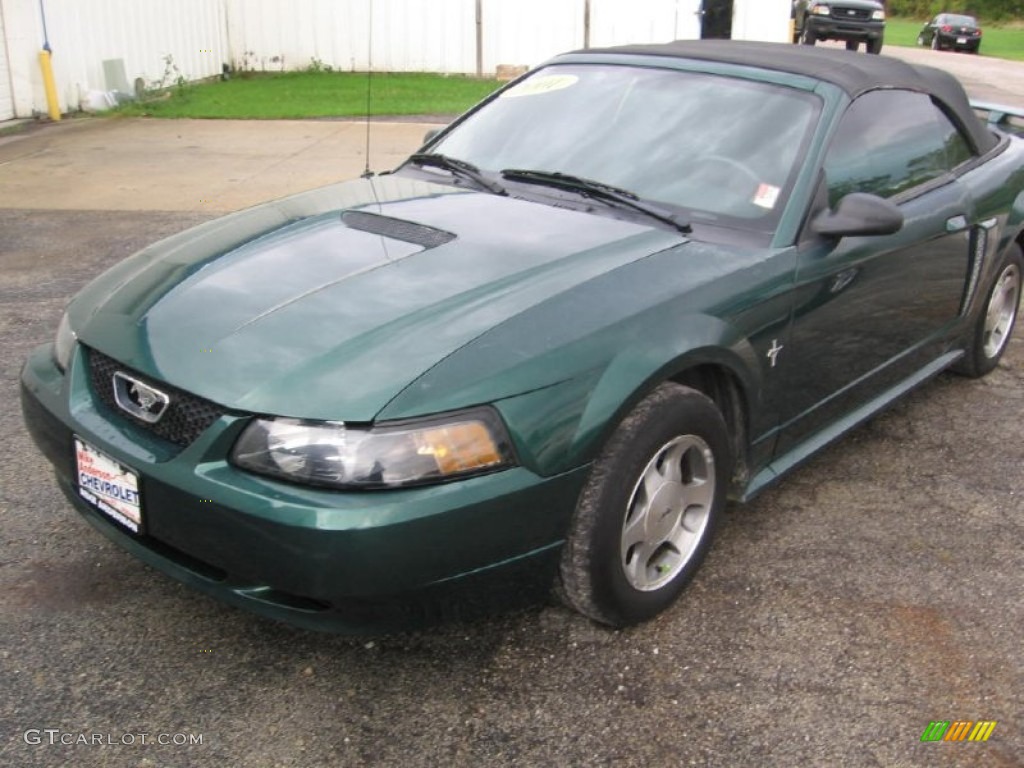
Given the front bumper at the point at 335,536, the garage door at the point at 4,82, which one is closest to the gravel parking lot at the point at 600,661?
the front bumper at the point at 335,536

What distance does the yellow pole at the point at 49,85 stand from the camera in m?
11.9

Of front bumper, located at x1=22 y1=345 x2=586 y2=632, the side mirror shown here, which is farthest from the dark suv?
front bumper, located at x1=22 y1=345 x2=586 y2=632

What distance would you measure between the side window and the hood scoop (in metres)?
1.27

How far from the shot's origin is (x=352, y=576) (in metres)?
2.17

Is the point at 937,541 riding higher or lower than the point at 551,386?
lower

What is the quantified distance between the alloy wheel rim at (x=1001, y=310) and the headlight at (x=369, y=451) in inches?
123

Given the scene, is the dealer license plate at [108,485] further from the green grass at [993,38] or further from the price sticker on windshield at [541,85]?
the green grass at [993,38]

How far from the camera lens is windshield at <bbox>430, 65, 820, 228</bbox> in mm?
3172

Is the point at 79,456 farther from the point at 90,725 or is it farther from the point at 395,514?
the point at 395,514

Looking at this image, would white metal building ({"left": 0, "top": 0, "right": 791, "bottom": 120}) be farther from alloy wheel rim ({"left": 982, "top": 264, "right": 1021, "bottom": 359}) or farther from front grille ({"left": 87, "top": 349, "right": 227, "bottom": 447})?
front grille ({"left": 87, "top": 349, "right": 227, "bottom": 447})

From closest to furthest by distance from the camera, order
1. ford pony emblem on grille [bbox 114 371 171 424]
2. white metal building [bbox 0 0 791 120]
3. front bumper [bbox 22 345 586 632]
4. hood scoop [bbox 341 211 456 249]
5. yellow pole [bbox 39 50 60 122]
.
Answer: front bumper [bbox 22 345 586 632], ford pony emblem on grille [bbox 114 371 171 424], hood scoop [bbox 341 211 456 249], yellow pole [bbox 39 50 60 122], white metal building [bbox 0 0 791 120]

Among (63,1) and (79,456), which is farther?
(63,1)

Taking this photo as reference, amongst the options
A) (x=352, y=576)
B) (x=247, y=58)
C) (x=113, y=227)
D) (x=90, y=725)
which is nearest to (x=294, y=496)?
(x=352, y=576)

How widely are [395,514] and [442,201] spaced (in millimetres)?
1491
